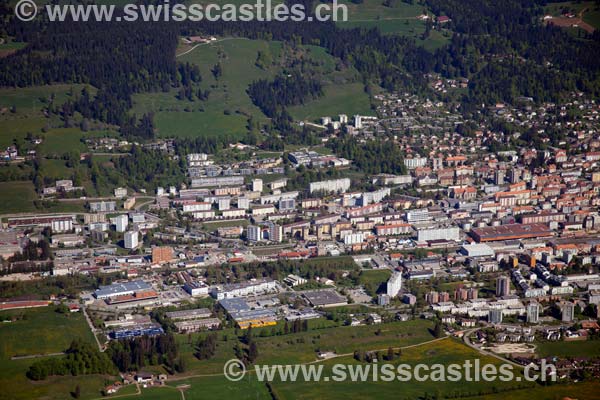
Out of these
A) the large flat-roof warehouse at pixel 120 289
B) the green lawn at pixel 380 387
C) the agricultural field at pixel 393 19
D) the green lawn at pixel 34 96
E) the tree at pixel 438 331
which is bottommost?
the green lawn at pixel 380 387

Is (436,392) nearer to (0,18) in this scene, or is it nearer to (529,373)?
(529,373)

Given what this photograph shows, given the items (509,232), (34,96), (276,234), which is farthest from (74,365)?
(34,96)

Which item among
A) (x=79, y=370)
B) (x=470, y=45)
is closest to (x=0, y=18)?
(x=470, y=45)

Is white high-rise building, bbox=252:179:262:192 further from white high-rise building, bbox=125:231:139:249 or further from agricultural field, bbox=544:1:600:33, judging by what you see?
agricultural field, bbox=544:1:600:33

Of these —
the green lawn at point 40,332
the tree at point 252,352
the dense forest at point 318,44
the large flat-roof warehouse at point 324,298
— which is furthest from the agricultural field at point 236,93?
the tree at point 252,352

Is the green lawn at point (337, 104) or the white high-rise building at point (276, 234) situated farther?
the green lawn at point (337, 104)

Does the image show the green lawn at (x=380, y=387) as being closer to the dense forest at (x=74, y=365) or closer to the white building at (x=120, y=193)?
the dense forest at (x=74, y=365)

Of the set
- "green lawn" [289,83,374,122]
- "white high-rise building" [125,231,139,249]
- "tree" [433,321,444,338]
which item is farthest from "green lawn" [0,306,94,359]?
"green lawn" [289,83,374,122]

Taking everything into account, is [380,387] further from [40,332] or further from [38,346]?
[40,332]
